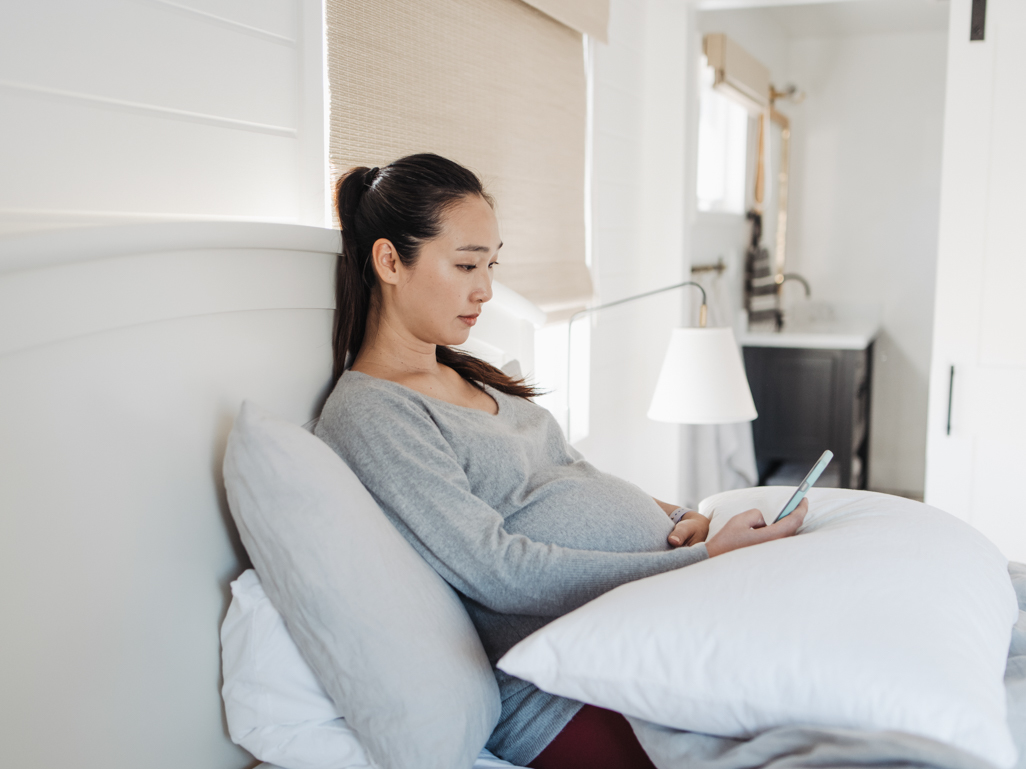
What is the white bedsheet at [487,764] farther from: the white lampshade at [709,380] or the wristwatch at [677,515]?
the white lampshade at [709,380]

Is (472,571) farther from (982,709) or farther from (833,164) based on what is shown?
(833,164)

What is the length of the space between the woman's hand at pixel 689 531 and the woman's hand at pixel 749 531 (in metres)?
0.11

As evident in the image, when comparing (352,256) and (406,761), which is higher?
(352,256)

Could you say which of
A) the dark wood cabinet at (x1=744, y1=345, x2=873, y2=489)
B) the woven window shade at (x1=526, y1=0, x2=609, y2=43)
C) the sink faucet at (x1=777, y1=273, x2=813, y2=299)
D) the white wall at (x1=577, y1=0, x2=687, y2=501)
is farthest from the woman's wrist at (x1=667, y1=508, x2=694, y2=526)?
the sink faucet at (x1=777, y1=273, x2=813, y2=299)

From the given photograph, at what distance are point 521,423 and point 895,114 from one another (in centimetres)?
376

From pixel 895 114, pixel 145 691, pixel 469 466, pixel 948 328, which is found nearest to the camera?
pixel 145 691

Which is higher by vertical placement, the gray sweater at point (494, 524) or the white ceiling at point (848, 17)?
the white ceiling at point (848, 17)

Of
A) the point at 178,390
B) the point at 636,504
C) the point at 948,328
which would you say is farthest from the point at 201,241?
the point at 948,328

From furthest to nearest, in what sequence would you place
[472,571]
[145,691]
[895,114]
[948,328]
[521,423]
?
[895,114], [948,328], [521,423], [472,571], [145,691]

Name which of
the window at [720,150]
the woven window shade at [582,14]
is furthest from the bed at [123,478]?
the window at [720,150]

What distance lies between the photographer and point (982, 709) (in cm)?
75

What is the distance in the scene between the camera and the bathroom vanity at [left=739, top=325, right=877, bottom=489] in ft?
11.9

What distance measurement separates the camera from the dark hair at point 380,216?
4.12 feet

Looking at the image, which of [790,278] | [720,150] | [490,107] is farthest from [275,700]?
[790,278]
